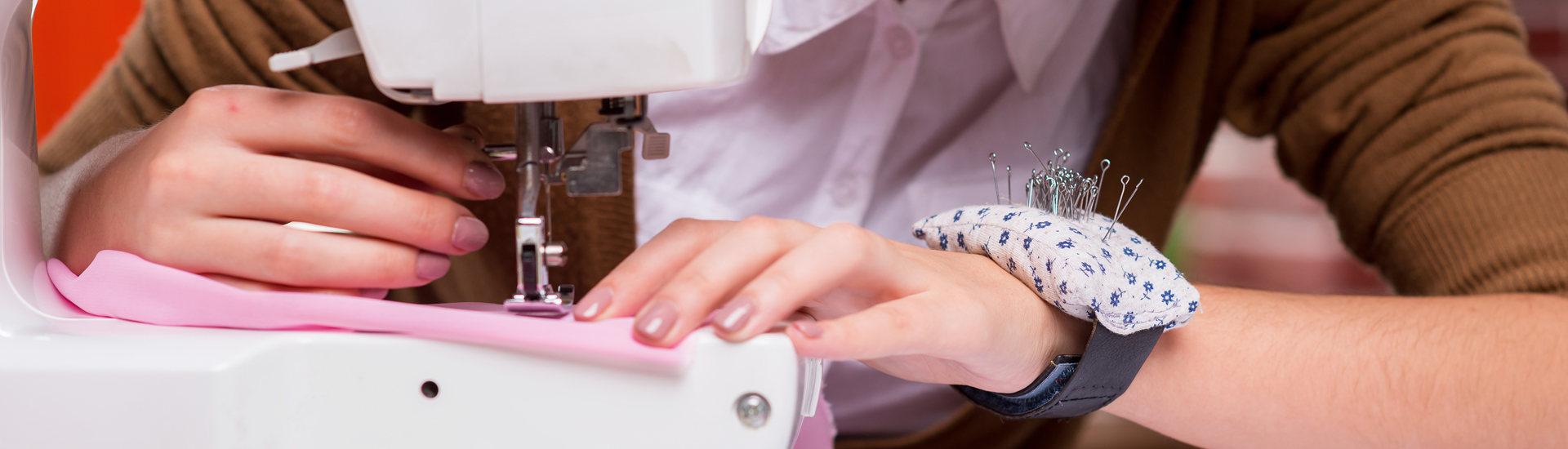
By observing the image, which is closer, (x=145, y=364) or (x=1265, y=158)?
(x=145, y=364)

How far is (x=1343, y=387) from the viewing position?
600 mm

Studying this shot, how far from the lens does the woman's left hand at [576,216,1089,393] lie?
0.40m

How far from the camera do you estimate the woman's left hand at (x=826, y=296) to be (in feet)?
1.30

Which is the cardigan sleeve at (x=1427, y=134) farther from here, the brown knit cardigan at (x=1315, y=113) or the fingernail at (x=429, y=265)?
the fingernail at (x=429, y=265)

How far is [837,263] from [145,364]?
336 mm

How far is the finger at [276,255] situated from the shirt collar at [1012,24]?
418 millimetres

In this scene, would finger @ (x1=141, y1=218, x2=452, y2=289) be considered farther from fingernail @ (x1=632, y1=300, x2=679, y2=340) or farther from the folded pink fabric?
fingernail @ (x1=632, y1=300, x2=679, y2=340)

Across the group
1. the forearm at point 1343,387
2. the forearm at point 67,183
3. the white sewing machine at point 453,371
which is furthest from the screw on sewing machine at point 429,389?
the forearm at point 1343,387

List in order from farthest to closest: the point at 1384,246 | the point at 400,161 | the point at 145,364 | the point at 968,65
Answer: the point at 968,65 < the point at 1384,246 < the point at 400,161 < the point at 145,364

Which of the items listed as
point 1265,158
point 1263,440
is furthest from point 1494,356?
point 1265,158

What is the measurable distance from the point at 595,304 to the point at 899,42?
576 millimetres

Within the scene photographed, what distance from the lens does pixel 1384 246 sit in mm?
872

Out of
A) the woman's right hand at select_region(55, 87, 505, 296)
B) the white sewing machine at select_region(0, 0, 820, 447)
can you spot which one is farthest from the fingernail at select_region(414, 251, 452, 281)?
the white sewing machine at select_region(0, 0, 820, 447)

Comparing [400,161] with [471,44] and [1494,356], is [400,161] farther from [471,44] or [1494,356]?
[1494,356]
